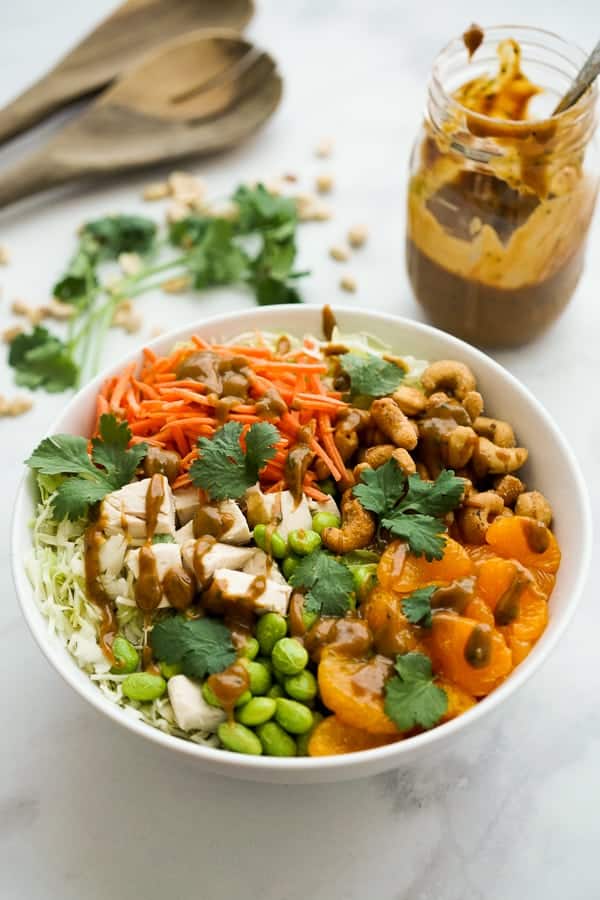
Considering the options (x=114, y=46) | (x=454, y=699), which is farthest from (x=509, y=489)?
(x=114, y=46)

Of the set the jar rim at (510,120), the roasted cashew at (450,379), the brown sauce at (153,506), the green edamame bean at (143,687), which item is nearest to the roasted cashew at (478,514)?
the roasted cashew at (450,379)

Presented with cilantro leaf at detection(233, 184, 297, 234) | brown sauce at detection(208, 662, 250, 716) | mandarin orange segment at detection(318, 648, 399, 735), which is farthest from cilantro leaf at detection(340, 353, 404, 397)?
cilantro leaf at detection(233, 184, 297, 234)

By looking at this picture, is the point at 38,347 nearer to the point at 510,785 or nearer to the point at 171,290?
the point at 171,290

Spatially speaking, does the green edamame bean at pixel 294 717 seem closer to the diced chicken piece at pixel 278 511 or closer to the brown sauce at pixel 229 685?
the brown sauce at pixel 229 685

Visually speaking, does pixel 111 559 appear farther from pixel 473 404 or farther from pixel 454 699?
pixel 473 404

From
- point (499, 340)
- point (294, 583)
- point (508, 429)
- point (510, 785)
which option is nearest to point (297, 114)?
point (499, 340)

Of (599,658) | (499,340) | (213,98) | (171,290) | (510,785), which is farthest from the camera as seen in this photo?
(213,98)
